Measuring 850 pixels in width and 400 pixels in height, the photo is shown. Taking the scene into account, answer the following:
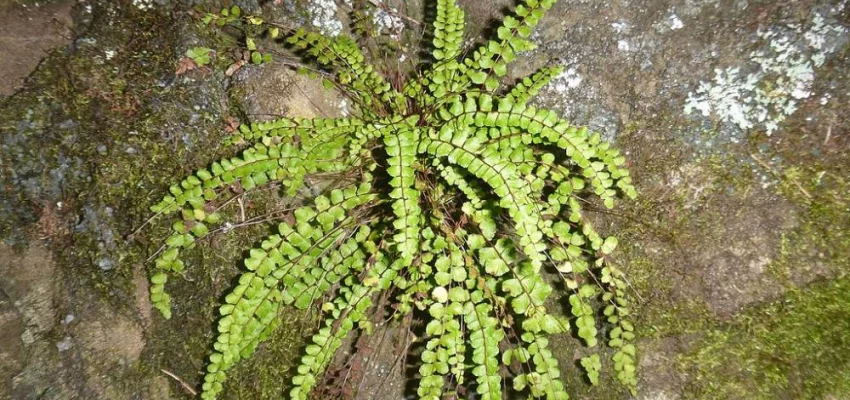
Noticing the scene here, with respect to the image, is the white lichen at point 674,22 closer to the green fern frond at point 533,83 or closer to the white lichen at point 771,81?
the white lichen at point 771,81

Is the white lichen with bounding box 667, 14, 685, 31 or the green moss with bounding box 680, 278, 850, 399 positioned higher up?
the white lichen with bounding box 667, 14, 685, 31

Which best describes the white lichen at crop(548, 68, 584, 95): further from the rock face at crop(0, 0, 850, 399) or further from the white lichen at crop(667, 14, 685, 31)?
the white lichen at crop(667, 14, 685, 31)

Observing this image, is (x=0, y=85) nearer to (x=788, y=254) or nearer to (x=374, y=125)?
(x=374, y=125)

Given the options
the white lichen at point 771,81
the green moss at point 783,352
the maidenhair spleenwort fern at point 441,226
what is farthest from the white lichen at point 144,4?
the green moss at point 783,352

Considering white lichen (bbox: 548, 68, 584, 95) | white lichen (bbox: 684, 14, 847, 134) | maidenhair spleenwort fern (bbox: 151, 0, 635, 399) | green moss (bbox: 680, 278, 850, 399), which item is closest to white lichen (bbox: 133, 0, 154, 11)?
maidenhair spleenwort fern (bbox: 151, 0, 635, 399)

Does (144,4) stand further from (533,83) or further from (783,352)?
(783,352)

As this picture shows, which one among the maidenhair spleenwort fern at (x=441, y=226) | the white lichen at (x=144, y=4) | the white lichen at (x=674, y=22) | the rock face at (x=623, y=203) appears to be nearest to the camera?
the maidenhair spleenwort fern at (x=441, y=226)
